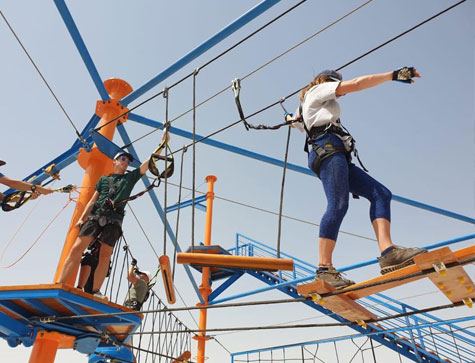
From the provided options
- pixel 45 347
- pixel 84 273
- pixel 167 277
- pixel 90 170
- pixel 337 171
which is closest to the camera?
pixel 337 171

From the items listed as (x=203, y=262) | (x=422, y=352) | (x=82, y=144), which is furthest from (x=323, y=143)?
(x=422, y=352)

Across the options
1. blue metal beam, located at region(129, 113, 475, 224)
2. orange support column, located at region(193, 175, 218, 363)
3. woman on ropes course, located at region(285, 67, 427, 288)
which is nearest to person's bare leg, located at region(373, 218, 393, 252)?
woman on ropes course, located at region(285, 67, 427, 288)

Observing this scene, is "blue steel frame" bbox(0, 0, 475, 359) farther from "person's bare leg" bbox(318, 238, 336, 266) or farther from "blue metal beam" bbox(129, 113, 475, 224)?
"person's bare leg" bbox(318, 238, 336, 266)

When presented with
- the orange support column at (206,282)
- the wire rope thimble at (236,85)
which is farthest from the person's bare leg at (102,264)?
the orange support column at (206,282)

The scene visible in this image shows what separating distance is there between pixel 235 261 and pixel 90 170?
164 inches

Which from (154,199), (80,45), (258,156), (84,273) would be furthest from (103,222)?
(258,156)

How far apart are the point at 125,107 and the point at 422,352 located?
7.93 m

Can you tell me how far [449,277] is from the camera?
2.24 metres

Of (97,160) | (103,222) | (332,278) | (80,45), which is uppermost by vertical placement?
(80,45)

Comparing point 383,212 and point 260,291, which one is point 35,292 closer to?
point 383,212

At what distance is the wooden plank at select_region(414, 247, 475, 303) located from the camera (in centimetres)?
208

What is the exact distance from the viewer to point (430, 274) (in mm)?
2191

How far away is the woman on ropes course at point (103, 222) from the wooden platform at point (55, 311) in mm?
287

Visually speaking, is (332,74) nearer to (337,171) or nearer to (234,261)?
(337,171)
